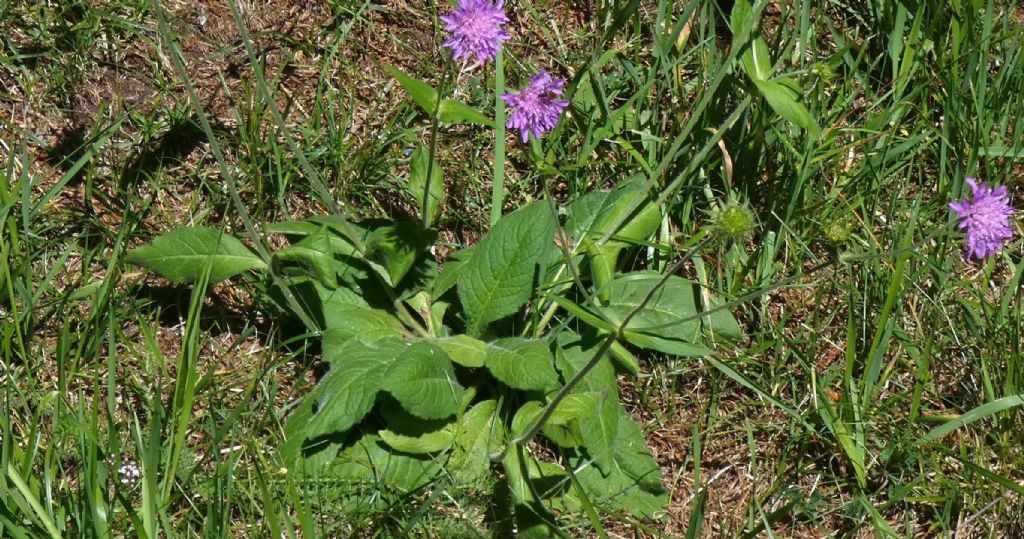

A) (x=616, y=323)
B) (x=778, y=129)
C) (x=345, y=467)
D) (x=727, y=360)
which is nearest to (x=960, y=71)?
(x=778, y=129)

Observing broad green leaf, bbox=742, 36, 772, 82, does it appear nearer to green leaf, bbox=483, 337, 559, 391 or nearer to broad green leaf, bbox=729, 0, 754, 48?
broad green leaf, bbox=729, 0, 754, 48

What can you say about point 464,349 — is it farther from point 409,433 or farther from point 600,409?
point 600,409

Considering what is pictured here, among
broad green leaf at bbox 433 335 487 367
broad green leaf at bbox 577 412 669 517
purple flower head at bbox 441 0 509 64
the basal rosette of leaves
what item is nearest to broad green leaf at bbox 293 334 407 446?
the basal rosette of leaves

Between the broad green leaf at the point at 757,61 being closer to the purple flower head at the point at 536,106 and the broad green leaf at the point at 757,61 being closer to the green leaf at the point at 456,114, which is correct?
the purple flower head at the point at 536,106

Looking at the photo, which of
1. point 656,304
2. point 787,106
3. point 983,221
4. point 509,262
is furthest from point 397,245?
point 983,221

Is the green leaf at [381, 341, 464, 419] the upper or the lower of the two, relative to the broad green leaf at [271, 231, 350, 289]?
lower

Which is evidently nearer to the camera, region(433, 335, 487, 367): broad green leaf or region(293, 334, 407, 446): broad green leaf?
region(293, 334, 407, 446): broad green leaf

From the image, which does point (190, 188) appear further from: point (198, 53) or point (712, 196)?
point (712, 196)
